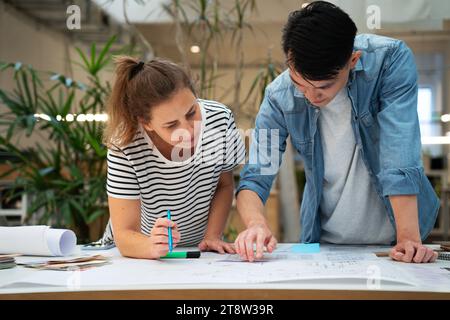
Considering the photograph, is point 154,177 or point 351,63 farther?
point 154,177

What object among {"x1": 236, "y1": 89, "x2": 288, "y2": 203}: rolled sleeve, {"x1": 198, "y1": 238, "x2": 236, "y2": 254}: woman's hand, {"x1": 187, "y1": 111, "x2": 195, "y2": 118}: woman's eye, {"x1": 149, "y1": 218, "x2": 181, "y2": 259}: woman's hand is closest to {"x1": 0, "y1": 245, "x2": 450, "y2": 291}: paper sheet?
{"x1": 149, "y1": 218, "x2": 181, "y2": 259}: woman's hand

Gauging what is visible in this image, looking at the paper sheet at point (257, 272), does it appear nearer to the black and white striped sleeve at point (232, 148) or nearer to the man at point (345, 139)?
the man at point (345, 139)

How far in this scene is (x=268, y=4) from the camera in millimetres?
3281

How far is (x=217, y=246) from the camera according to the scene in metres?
1.43

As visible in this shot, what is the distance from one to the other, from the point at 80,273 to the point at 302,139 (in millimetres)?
644

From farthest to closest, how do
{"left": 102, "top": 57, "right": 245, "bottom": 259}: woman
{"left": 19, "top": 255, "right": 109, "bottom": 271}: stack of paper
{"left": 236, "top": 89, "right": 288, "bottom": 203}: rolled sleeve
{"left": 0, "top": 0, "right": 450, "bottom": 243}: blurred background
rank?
{"left": 0, "top": 0, "right": 450, "bottom": 243}: blurred background
{"left": 236, "top": 89, "right": 288, "bottom": 203}: rolled sleeve
{"left": 102, "top": 57, "right": 245, "bottom": 259}: woman
{"left": 19, "top": 255, "right": 109, "bottom": 271}: stack of paper

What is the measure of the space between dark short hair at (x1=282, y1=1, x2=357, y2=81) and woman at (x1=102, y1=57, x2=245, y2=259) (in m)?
0.31

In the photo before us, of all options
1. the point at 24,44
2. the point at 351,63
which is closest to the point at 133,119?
the point at 351,63

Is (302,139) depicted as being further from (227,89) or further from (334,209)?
(227,89)

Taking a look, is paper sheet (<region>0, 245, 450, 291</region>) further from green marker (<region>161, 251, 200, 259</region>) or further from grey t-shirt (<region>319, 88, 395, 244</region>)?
grey t-shirt (<region>319, 88, 395, 244</region>)

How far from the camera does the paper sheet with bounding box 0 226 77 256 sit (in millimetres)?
1402

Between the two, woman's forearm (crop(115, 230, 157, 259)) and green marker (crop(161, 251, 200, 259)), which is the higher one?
woman's forearm (crop(115, 230, 157, 259))

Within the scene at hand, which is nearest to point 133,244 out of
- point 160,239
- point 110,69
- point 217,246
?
point 160,239

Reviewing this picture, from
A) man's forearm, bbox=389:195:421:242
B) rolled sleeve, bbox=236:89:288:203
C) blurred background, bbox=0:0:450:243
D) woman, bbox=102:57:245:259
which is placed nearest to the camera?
man's forearm, bbox=389:195:421:242
